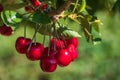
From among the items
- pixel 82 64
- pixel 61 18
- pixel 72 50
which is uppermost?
pixel 61 18

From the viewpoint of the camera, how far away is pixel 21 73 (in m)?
4.86

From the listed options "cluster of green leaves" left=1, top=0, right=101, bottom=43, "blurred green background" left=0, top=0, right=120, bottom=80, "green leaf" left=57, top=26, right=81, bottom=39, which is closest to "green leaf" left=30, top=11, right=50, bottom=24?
"cluster of green leaves" left=1, top=0, right=101, bottom=43

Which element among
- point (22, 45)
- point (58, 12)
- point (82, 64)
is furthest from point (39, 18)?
point (82, 64)

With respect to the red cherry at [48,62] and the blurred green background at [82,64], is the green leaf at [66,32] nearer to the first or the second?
the red cherry at [48,62]

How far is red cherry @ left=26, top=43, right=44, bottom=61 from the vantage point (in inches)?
56.3

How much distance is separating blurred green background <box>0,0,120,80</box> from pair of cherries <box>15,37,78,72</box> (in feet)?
10.5

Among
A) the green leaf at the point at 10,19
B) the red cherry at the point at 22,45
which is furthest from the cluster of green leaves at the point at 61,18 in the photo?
the red cherry at the point at 22,45

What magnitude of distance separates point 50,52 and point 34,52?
71 mm

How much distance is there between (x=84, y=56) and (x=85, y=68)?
0.48 feet

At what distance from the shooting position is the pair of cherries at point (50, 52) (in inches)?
56.9

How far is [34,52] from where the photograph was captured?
4.65ft

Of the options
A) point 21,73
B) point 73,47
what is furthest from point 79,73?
point 73,47

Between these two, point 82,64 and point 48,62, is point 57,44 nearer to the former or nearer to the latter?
point 48,62

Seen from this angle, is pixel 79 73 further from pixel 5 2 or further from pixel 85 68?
pixel 5 2
